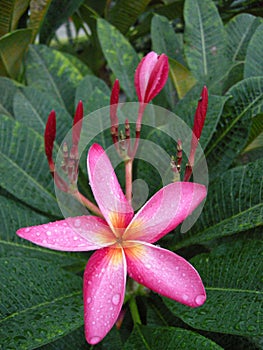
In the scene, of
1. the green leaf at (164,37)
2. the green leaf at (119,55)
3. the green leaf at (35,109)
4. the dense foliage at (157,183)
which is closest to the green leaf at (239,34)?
the dense foliage at (157,183)

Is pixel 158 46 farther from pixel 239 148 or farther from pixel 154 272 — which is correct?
pixel 154 272

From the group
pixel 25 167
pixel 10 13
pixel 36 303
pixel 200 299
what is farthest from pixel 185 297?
pixel 10 13

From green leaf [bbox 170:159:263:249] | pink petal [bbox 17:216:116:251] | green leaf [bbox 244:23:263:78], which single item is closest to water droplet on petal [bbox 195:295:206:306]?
pink petal [bbox 17:216:116:251]

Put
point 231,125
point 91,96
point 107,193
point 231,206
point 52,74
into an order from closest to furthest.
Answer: point 107,193 → point 231,206 → point 231,125 → point 91,96 → point 52,74

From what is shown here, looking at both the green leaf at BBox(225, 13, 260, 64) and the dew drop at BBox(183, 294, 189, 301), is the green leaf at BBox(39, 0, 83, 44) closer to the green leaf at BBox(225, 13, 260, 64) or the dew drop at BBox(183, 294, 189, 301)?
the green leaf at BBox(225, 13, 260, 64)

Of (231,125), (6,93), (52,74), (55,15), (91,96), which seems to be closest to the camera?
(231,125)

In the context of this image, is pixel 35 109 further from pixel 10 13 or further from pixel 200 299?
pixel 200 299

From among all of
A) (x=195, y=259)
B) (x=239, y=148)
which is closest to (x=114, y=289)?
(x=195, y=259)
